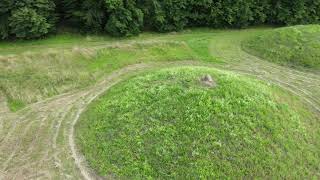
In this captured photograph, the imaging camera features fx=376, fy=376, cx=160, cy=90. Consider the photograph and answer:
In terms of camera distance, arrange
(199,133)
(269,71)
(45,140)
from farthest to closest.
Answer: (269,71)
(45,140)
(199,133)

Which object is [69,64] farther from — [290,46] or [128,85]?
[290,46]

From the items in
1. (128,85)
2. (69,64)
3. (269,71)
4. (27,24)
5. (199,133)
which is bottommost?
(199,133)

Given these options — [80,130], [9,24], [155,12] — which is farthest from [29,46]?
[80,130]

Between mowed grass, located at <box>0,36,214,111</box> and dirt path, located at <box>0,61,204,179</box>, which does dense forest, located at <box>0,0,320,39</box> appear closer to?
mowed grass, located at <box>0,36,214,111</box>

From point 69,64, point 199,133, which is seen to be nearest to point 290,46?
point 199,133

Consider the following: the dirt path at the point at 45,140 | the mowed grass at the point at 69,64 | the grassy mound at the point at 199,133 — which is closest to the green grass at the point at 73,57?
the mowed grass at the point at 69,64

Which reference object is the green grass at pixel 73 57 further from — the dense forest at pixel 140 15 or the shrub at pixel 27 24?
the dense forest at pixel 140 15

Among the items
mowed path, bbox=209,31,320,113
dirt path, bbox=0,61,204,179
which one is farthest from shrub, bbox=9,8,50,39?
mowed path, bbox=209,31,320,113

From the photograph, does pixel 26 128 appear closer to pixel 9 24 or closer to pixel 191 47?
pixel 9 24
